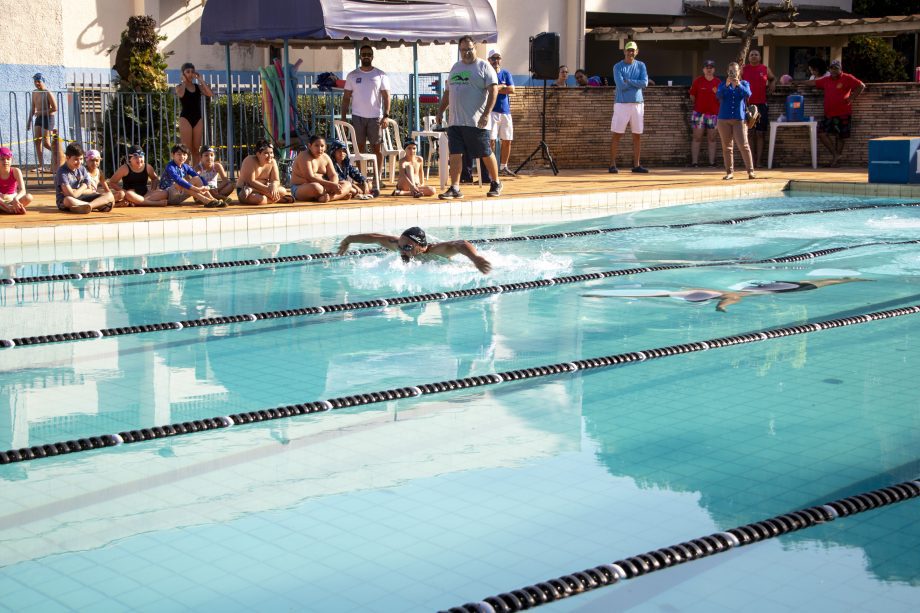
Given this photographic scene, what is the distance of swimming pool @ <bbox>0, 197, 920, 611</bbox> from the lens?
3539 millimetres

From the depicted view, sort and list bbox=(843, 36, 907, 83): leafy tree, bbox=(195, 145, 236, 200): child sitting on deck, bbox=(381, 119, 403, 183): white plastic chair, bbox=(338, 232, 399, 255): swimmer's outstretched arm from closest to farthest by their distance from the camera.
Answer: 1. bbox=(338, 232, 399, 255): swimmer's outstretched arm
2. bbox=(195, 145, 236, 200): child sitting on deck
3. bbox=(381, 119, 403, 183): white plastic chair
4. bbox=(843, 36, 907, 83): leafy tree

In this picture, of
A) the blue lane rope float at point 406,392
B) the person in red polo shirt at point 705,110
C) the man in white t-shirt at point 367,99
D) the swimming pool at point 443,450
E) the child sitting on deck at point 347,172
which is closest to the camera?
the swimming pool at point 443,450

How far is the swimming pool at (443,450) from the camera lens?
11.6 feet

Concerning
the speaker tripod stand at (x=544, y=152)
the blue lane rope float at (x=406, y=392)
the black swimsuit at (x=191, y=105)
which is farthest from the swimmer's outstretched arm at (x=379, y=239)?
the speaker tripod stand at (x=544, y=152)

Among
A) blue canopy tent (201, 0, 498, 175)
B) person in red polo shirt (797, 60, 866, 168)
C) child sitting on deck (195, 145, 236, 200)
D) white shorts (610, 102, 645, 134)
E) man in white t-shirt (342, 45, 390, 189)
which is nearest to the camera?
child sitting on deck (195, 145, 236, 200)

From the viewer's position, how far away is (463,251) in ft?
27.2

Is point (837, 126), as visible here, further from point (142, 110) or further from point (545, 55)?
point (142, 110)

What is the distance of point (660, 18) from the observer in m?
28.5

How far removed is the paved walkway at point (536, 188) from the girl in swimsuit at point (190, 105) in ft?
5.41

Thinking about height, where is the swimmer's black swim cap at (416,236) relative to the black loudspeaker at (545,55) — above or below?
below

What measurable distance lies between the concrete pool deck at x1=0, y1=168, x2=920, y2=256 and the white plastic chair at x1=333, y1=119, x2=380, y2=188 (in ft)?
1.55

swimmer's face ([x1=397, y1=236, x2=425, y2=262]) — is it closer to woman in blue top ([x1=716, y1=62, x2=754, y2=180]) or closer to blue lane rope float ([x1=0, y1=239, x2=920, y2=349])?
blue lane rope float ([x1=0, y1=239, x2=920, y2=349])

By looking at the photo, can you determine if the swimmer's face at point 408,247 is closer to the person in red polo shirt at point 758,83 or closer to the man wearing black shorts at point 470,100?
the man wearing black shorts at point 470,100

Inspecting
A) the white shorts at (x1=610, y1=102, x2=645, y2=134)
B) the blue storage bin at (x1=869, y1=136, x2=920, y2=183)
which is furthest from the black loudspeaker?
the blue storage bin at (x1=869, y1=136, x2=920, y2=183)
